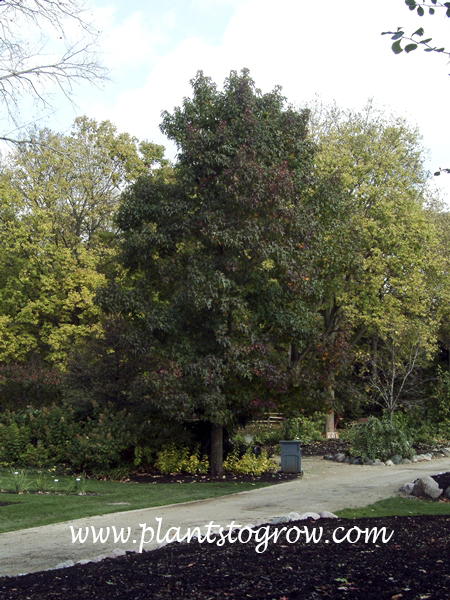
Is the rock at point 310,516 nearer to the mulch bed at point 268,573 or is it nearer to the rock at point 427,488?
the mulch bed at point 268,573

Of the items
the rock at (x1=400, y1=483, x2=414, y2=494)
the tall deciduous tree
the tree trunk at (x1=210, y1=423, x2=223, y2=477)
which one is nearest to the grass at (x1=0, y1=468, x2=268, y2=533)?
the tree trunk at (x1=210, y1=423, x2=223, y2=477)

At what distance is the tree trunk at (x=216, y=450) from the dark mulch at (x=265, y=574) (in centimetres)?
762

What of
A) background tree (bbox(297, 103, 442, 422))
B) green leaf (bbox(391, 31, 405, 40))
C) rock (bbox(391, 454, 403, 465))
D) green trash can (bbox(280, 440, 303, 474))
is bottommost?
rock (bbox(391, 454, 403, 465))

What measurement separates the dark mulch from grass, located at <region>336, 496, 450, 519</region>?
2152mm

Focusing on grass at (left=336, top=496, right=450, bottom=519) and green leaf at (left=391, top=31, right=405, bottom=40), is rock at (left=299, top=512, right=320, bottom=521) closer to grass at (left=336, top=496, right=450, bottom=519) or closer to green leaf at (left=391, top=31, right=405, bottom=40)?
grass at (left=336, top=496, right=450, bottom=519)

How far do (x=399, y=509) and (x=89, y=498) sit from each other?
199 inches

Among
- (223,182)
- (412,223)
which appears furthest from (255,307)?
(412,223)

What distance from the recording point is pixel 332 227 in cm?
1512

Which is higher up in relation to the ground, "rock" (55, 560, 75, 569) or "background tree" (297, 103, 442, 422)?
"background tree" (297, 103, 442, 422)

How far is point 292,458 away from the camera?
46.8 ft

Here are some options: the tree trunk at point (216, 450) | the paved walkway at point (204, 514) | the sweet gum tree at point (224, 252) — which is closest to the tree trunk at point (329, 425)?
the paved walkway at point (204, 514)

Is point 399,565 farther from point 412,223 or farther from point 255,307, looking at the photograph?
point 412,223

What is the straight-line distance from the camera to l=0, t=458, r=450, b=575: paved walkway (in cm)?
639

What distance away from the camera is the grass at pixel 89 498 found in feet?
28.2
